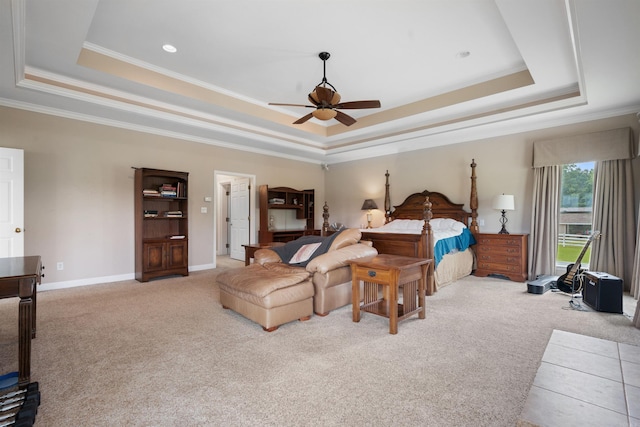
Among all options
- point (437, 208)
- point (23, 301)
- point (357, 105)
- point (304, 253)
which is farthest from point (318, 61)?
point (437, 208)

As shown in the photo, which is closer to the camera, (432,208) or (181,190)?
(181,190)

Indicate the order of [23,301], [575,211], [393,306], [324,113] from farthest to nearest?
[575,211] < [324,113] < [393,306] < [23,301]

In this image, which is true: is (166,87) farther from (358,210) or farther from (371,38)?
(358,210)

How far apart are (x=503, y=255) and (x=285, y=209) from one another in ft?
16.3

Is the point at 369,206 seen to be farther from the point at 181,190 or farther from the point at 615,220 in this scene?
the point at 615,220

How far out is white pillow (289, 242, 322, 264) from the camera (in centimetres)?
379

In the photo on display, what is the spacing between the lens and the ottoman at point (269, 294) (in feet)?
9.41

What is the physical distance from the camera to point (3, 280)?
1.80 m

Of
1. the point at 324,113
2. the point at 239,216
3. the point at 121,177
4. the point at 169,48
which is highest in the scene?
the point at 169,48

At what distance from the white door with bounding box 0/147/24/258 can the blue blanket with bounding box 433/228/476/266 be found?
5.63 meters

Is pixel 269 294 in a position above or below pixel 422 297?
above

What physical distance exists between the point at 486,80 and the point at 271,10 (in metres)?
3.28

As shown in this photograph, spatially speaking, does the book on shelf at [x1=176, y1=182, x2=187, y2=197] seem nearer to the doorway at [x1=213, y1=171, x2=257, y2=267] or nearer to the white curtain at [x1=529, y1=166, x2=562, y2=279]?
the doorway at [x1=213, y1=171, x2=257, y2=267]

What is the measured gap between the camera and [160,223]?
5559 mm
